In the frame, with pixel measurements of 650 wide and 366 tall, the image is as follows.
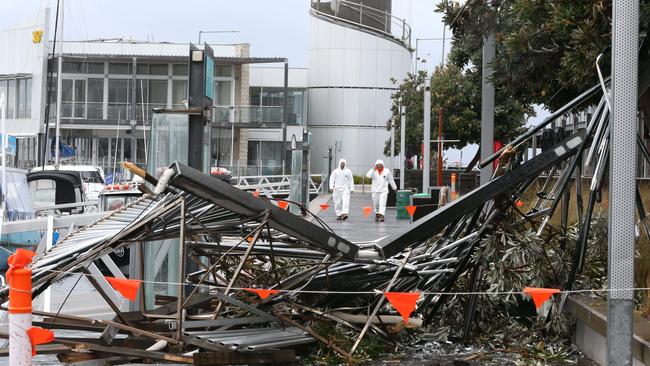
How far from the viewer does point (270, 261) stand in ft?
31.2

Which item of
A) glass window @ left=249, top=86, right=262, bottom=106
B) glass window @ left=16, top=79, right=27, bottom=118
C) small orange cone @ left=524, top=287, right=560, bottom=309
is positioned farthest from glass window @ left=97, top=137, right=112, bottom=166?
small orange cone @ left=524, top=287, right=560, bottom=309

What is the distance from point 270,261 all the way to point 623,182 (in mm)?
3683

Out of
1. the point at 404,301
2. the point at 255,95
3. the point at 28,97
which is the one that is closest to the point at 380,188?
the point at 404,301

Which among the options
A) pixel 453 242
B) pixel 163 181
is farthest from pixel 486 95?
pixel 163 181

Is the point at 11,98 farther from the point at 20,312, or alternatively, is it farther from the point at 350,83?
the point at 20,312

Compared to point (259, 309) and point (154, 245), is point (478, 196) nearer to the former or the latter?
point (259, 309)

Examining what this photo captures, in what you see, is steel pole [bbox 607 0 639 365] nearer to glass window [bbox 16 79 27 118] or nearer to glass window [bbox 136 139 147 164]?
glass window [bbox 16 79 27 118]

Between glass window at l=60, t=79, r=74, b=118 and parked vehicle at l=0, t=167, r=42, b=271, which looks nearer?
parked vehicle at l=0, t=167, r=42, b=271

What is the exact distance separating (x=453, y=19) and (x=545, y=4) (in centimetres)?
204

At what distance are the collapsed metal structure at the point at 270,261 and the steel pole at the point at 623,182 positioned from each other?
7.55 feet

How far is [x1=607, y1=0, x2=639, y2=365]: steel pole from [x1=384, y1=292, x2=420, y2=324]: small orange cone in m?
2.05

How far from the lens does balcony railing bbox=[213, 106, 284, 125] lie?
64312mm

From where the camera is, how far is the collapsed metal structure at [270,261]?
26.2 feet

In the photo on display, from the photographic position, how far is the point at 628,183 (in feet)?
22.4
